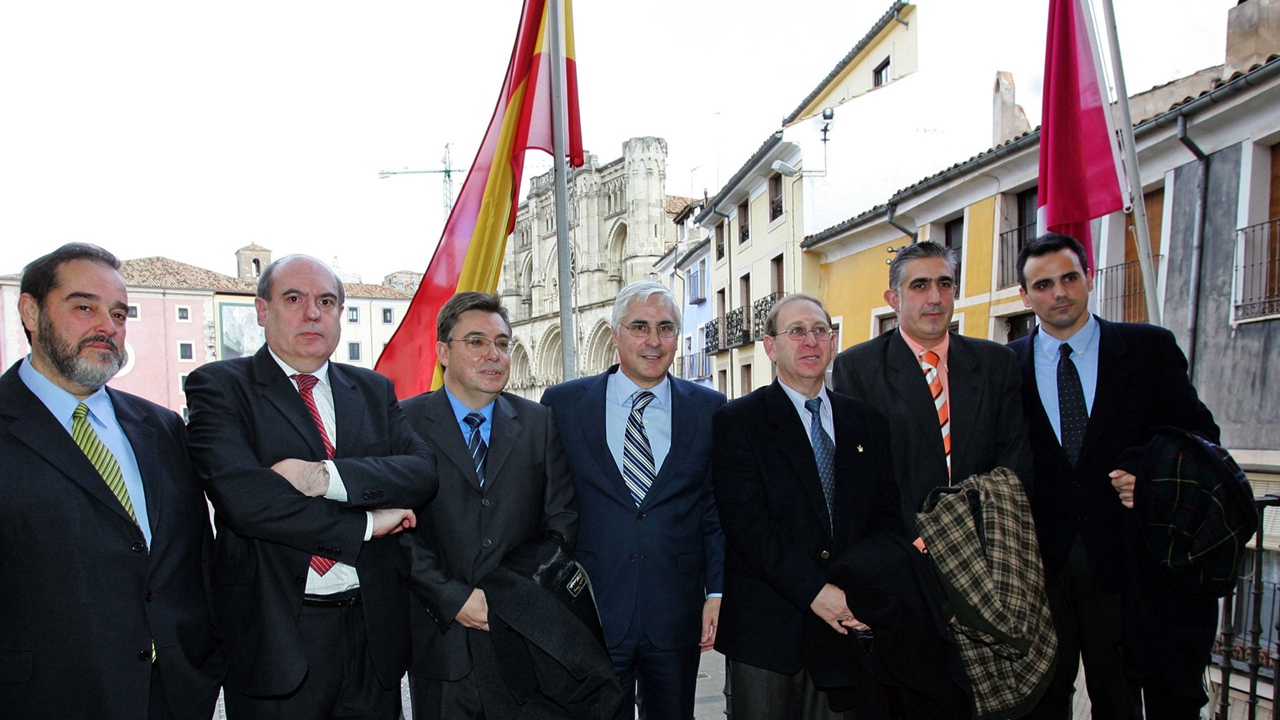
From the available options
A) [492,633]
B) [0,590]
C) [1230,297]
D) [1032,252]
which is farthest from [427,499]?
[1230,297]

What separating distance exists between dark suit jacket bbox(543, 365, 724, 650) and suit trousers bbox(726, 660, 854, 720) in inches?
10.5

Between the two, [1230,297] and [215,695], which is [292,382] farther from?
[1230,297]

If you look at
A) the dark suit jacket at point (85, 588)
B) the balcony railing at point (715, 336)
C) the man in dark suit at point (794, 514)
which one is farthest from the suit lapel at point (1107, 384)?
the balcony railing at point (715, 336)

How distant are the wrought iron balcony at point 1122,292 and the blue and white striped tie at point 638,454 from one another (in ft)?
29.1

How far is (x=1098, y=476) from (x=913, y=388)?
2.57 ft

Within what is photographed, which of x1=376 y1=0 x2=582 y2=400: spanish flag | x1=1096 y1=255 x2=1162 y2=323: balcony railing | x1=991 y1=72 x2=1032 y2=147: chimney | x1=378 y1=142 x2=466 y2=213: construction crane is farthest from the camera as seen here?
x1=378 y1=142 x2=466 y2=213: construction crane

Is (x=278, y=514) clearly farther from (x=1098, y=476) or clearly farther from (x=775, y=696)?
(x=1098, y=476)

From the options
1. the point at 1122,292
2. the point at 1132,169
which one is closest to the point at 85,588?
the point at 1132,169

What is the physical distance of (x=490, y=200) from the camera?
484 cm

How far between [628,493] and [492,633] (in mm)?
753

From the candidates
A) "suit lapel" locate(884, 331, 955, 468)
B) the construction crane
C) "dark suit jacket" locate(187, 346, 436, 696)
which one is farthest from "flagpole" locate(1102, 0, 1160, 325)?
the construction crane

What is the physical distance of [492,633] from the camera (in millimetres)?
2775

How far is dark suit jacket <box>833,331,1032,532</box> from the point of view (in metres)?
3.19

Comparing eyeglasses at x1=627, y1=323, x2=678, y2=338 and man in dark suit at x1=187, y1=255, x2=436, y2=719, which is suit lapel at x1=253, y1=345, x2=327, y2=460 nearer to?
man in dark suit at x1=187, y1=255, x2=436, y2=719
